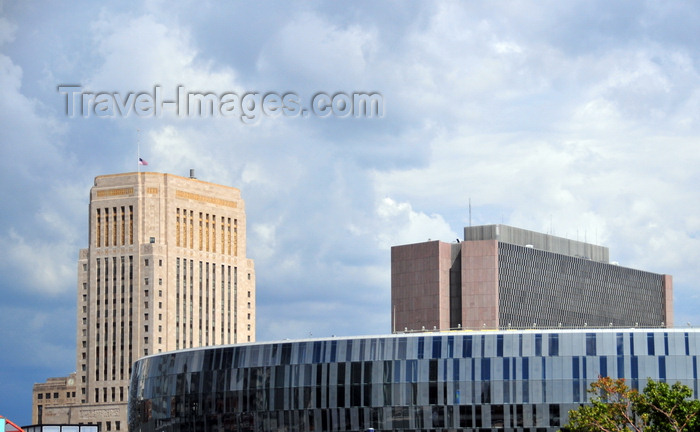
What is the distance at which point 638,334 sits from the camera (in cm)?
16688

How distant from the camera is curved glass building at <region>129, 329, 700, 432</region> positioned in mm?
167000

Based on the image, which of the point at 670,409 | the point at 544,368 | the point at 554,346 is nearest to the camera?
the point at 670,409

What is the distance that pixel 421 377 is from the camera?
173 m

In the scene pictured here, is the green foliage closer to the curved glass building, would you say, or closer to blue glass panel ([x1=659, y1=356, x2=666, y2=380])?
blue glass panel ([x1=659, y1=356, x2=666, y2=380])

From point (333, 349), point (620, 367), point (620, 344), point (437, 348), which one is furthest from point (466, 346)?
point (620, 367)

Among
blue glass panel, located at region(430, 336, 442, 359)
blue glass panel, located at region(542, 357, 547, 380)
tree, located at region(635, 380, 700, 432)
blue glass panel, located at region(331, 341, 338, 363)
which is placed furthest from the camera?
blue glass panel, located at region(331, 341, 338, 363)

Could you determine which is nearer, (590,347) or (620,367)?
(620,367)

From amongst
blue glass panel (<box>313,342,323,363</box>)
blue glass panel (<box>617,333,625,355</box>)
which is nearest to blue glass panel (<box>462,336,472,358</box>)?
blue glass panel (<box>617,333,625,355</box>)

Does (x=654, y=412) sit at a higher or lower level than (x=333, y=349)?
lower

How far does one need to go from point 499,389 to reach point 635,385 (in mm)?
16686

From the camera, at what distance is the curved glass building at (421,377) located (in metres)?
167

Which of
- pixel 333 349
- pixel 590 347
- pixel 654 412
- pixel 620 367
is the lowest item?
pixel 654 412

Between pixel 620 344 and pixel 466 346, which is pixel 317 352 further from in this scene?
pixel 620 344

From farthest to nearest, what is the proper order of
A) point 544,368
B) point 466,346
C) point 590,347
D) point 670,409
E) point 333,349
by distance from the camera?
point 333,349
point 466,346
point 544,368
point 590,347
point 670,409
